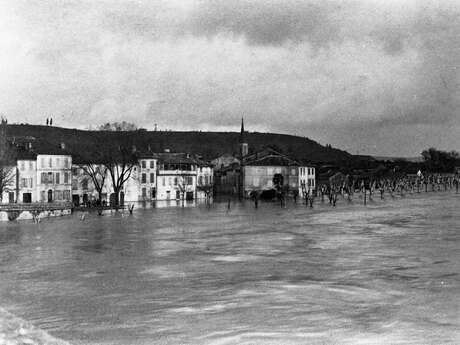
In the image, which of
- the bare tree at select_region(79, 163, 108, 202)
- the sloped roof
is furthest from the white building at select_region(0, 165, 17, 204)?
the sloped roof

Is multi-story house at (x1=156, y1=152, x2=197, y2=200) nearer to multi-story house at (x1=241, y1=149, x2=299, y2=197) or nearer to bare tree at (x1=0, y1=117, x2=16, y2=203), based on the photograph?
multi-story house at (x1=241, y1=149, x2=299, y2=197)

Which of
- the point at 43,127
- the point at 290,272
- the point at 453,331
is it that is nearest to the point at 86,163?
the point at 290,272

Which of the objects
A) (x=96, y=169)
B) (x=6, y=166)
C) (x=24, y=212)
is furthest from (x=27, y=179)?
(x=24, y=212)

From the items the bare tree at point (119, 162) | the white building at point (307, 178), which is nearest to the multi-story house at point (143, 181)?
the bare tree at point (119, 162)

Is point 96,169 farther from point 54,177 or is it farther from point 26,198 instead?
point 26,198

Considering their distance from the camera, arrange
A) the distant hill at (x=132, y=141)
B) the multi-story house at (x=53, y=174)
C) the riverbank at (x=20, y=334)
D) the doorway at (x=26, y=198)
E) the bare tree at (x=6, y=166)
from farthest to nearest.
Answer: the distant hill at (x=132, y=141) < the multi-story house at (x=53, y=174) < the doorway at (x=26, y=198) < the bare tree at (x=6, y=166) < the riverbank at (x=20, y=334)

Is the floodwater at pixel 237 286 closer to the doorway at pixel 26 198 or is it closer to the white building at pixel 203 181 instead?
the doorway at pixel 26 198

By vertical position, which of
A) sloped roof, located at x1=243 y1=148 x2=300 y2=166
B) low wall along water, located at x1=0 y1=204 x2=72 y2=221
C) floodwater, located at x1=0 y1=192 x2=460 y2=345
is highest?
sloped roof, located at x1=243 y1=148 x2=300 y2=166
